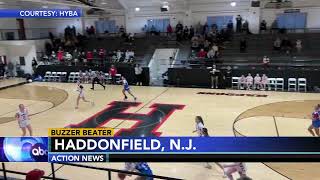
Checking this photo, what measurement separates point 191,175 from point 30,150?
17.5 ft

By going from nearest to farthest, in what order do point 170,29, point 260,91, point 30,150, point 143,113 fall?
point 30,150
point 143,113
point 260,91
point 170,29

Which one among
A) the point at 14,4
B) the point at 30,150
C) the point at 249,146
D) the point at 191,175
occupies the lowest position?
the point at 191,175

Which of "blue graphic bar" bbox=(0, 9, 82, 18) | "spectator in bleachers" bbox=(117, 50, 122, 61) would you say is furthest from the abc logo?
"spectator in bleachers" bbox=(117, 50, 122, 61)

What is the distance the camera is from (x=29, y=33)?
30.4 m

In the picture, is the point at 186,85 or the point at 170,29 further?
the point at 170,29

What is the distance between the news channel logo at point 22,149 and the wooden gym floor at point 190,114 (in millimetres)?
4703

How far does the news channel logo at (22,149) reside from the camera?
3.70 meters

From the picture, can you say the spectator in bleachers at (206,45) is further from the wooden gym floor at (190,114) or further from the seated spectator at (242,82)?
the wooden gym floor at (190,114)

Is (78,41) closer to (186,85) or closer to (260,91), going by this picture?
(186,85)

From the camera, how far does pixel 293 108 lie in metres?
14.4

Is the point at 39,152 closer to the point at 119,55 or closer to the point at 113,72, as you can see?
the point at 113,72

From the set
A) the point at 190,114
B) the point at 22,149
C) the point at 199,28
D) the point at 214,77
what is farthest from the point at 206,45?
the point at 22,149

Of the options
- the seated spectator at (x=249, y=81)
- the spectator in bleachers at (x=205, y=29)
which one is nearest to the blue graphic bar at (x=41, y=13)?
the seated spectator at (x=249, y=81)

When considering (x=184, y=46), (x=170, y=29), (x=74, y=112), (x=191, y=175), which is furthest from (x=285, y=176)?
(x=170, y=29)
